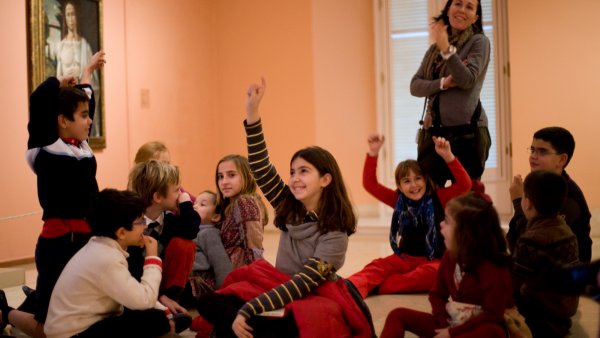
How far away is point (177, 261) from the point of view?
3611 mm

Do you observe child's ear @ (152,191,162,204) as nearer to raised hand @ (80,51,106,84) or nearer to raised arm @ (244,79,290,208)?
raised hand @ (80,51,106,84)

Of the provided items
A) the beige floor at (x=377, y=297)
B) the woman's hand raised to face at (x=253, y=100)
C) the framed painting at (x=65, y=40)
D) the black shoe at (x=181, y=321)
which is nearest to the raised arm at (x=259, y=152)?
the woman's hand raised to face at (x=253, y=100)

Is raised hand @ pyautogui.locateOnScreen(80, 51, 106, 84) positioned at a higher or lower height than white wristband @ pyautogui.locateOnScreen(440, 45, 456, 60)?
lower

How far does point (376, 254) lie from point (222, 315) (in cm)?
297

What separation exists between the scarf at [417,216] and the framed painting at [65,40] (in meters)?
2.73

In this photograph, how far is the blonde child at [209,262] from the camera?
154 inches

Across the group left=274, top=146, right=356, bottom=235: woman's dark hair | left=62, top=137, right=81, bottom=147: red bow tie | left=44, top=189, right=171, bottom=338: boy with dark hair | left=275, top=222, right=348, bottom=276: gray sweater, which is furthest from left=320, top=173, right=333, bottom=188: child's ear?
left=62, top=137, right=81, bottom=147: red bow tie

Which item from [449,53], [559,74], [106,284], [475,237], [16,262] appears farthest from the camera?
[559,74]

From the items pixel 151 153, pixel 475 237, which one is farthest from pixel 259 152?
pixel 151 153

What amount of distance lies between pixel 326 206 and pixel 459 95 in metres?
1.30

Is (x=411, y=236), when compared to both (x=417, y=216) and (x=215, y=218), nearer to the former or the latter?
(x=417, y=216)

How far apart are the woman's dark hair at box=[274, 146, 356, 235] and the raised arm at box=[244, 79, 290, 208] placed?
52mm

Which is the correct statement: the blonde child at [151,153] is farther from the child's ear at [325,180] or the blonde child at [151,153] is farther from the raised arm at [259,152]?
the child's ear at [325,180]

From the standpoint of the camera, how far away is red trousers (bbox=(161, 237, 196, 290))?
3.60 m
